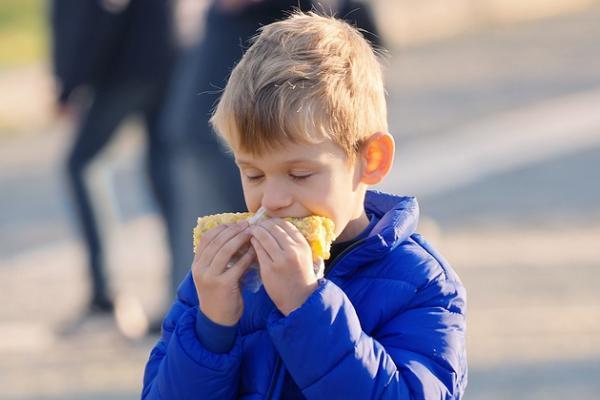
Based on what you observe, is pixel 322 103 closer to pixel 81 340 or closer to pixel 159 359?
pixel 159 359

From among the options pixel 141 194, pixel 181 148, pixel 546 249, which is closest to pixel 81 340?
pixel 181 148

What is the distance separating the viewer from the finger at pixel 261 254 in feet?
8.41

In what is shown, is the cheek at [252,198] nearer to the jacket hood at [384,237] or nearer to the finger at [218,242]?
the finger at [218,242]

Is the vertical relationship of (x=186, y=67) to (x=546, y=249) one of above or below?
above

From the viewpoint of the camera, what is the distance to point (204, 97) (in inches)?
251

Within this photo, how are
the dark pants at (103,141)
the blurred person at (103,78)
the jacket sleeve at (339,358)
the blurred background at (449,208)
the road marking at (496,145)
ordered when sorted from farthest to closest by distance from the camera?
the road marking at (496,145) → the dark pants at (103,141) → the blurred person at (103,78) → the blurred background at (449,208) → the jacket sleeve at (339,358)

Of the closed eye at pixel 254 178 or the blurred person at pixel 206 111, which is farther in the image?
the blurred person at pixel 206 111

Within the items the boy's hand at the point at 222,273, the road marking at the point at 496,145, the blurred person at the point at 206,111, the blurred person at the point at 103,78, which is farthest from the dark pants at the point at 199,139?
the boy's hand at the point at 222,273

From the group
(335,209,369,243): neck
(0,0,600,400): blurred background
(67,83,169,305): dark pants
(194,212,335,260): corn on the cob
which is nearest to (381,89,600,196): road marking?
(0,0,600,400): blurred background

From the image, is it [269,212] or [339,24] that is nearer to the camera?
[269,212]

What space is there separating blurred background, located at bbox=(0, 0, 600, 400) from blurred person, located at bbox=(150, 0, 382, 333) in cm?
23

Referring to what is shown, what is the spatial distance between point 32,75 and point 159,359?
1296 cm

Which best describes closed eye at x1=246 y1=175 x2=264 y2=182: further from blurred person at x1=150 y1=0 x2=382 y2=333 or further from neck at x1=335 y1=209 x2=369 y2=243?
blurred person at x1=150 y1=0 x2=382 y2=333

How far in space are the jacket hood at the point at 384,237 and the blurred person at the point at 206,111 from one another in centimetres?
282
